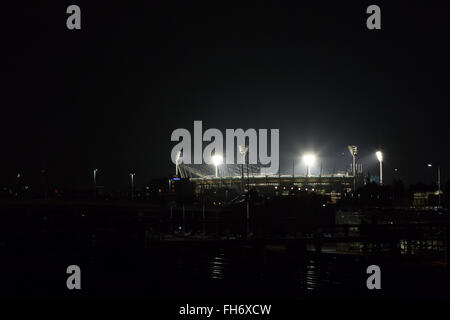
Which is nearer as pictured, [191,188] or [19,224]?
[19,224]

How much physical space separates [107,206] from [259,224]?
1345 inches

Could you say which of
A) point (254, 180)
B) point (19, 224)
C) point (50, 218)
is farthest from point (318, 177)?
point (19, 224)

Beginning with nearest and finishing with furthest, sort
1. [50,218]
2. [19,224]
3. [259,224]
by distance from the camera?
[259,224] < [19,224] < [50,218]

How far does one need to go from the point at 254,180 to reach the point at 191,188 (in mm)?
17062

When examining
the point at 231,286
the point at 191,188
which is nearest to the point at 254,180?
the point at 191,188

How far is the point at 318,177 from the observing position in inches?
5458

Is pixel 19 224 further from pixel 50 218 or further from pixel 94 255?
pixel 94 255
